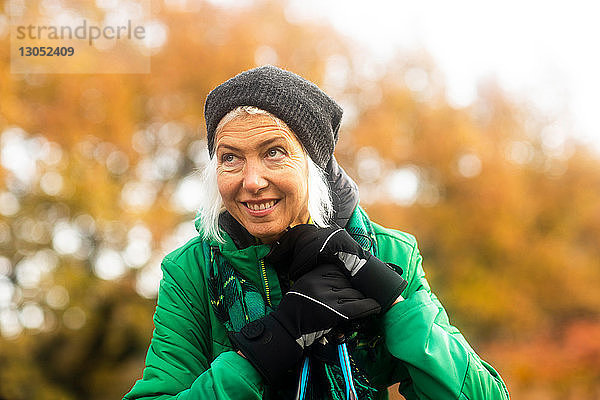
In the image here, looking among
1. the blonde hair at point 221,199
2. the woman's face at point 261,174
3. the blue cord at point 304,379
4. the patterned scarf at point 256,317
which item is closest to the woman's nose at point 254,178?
the woman's face at point 261,174

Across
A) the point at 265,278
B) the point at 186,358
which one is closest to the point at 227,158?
the point at 265,278

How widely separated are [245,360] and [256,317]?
17 centimetres

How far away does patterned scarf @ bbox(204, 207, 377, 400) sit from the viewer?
180cm


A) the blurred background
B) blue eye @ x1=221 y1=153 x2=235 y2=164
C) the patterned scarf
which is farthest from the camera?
the blurred background

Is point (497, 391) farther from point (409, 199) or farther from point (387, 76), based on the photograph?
point (387, 76)

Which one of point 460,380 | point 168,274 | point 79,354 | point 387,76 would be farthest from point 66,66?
point 460,380

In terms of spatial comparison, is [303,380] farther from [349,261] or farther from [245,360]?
[349,261]

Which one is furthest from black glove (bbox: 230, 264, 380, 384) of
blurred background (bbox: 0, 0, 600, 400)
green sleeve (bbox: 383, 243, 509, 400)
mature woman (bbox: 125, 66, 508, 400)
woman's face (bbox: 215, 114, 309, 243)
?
blurred background (bbox: 0, 0, 600, 400)

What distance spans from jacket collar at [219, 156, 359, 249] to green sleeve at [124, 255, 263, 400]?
0.17 meters

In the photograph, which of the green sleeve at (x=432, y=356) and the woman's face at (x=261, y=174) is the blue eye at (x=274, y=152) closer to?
the woman's face at (x=261, y=174)

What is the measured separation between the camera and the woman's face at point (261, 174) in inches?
73.0

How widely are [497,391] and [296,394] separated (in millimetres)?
590

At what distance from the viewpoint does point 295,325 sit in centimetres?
166

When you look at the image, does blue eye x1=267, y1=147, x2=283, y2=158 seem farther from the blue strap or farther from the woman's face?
the blue strap
